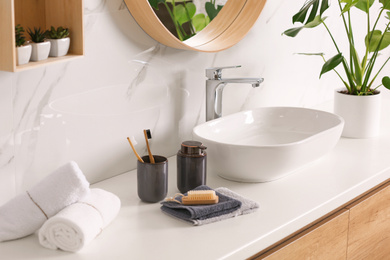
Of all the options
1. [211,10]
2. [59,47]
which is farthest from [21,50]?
[211,10]

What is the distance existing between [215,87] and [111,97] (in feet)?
1.33

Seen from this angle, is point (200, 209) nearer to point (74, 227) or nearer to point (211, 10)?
point (74, 227)

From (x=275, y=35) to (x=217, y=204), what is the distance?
3.52 ft

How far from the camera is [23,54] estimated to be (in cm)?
140

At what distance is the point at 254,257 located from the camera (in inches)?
61.2

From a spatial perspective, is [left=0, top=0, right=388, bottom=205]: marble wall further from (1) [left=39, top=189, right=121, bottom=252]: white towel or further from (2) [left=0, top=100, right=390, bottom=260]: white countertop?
(1) [left=39, top=189, right=121, bottom=252]: white towel

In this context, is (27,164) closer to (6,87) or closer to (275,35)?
(6,87)

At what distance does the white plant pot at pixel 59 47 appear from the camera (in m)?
1.48

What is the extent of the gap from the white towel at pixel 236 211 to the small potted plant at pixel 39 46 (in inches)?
22.2

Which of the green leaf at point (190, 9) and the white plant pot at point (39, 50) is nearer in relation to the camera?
the white plant pot at point (39, 50)

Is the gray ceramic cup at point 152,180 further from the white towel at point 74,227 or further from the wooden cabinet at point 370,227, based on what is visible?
the wooden cabinet at point 370,227

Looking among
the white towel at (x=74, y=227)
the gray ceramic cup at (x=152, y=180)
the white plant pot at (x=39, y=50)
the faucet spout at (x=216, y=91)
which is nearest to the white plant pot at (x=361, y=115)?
the faucet spout at (x=216, y=91)

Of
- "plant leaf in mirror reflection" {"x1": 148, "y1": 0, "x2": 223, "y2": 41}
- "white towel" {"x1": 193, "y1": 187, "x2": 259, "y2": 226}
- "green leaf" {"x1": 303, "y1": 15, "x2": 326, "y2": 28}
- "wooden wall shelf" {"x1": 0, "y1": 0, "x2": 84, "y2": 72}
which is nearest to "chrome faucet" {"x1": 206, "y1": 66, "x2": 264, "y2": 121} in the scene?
"plant leaf in mirror reflection" {"x1": 148, "y1": 0, "x2": 223, "y2": 41}

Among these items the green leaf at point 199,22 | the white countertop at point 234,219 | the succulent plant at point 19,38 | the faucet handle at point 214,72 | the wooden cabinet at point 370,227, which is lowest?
the wooden cabinet at point 370,227
